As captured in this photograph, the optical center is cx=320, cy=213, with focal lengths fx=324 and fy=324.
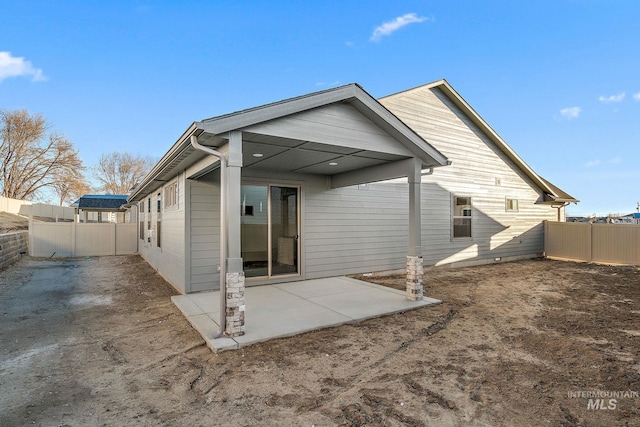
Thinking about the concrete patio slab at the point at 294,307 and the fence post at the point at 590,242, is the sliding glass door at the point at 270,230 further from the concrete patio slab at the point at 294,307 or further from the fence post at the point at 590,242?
the fence post at the point at 590,242

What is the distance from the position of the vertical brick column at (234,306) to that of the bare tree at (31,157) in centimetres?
2561

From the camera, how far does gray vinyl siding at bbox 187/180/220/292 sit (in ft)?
20.4

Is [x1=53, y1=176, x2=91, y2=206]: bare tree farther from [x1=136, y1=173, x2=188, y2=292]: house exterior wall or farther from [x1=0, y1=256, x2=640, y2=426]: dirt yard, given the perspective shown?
[x1=0, y1=256, x2=640, y2=426]: dirt yard

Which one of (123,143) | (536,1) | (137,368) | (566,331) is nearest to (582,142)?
(536,1)

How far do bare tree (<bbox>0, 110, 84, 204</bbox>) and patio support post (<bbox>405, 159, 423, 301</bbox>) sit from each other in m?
26.0

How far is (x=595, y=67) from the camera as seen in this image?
1023 centimetres

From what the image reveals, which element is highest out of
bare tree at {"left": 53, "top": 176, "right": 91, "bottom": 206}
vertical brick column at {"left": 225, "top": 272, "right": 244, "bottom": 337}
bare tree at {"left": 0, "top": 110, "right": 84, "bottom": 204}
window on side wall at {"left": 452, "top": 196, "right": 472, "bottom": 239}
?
bare tree at {"left": 0, "top": 110, "right": 84, "bottom": 204}

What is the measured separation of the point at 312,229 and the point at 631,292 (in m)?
6.88

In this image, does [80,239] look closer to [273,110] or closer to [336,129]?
[273,110]

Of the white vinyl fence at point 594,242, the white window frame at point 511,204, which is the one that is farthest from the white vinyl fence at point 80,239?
the white vinyl fence at point 594,242

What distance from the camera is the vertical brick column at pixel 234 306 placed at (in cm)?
385

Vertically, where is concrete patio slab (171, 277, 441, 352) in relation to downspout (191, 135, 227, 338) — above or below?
below

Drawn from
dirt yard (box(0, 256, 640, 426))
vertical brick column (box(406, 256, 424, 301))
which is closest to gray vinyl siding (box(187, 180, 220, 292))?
dirt yard (box(0, 256, 640, 426))

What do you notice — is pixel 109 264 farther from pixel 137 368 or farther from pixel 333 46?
pixel 333 46
